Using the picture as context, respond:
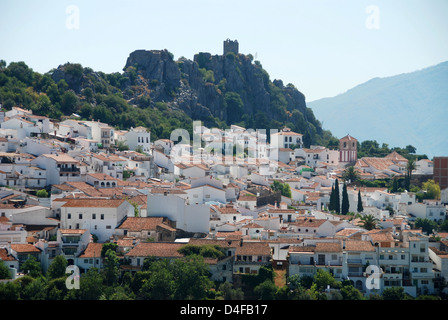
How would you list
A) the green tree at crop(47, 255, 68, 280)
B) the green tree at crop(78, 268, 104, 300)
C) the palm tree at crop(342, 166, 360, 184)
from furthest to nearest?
the palm tree at crop(342, 166, 360, 184) < the green tree at crop(47, 255, 68, 280) < the green tree at crop(78, 268, 104, 300)

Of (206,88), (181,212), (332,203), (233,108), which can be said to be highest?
(206,88)

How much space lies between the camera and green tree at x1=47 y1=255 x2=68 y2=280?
4316 centimetres

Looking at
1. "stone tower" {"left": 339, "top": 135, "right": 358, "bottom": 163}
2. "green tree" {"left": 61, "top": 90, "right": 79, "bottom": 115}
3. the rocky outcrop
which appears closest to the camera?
"green tree" {"left": 61, "top": 90, "right": 79, "bottom": 115}

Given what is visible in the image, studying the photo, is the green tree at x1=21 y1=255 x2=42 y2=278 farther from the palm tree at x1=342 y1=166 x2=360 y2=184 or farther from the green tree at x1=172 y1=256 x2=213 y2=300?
the palm tree at x1=342 y1=166 x2=360 y2=184

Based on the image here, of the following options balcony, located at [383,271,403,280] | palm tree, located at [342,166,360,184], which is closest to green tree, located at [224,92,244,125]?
palm tree, located at [342,166,360,184]

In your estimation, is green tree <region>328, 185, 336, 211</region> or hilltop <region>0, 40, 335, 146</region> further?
hilltop <region>0, 40, 335, 146</region>

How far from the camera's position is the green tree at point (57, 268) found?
142 ft

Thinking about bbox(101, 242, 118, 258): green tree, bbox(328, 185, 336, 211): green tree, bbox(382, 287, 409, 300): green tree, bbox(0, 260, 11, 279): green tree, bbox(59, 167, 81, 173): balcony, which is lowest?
bbox(382, 287, 409, 300): green tree

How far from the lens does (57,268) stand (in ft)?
142

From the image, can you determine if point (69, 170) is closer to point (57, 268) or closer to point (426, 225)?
point (57, 268)

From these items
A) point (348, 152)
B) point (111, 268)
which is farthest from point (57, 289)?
point (348, 152)

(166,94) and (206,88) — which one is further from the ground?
(206,88)

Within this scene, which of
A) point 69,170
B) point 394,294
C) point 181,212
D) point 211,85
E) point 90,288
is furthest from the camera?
point 211,85
